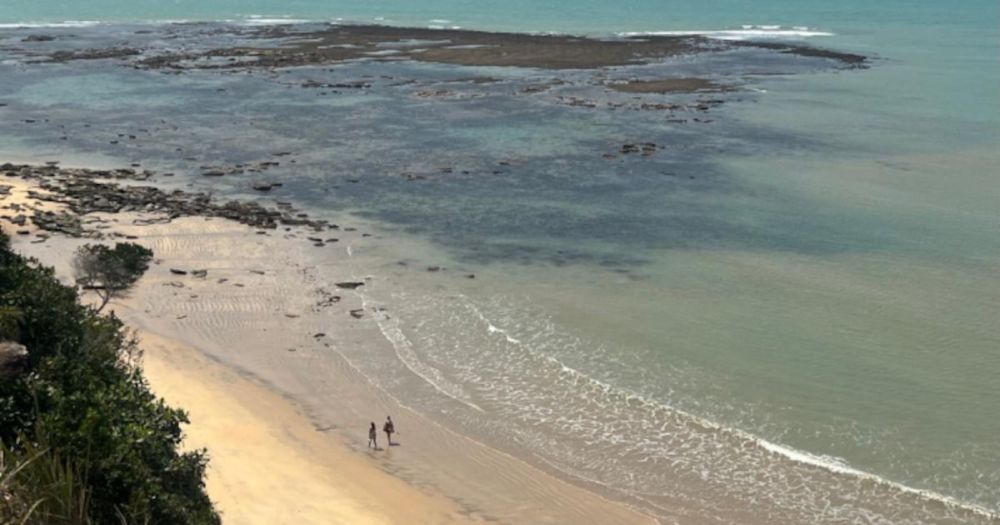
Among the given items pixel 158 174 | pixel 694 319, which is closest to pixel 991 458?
pixel 694 319

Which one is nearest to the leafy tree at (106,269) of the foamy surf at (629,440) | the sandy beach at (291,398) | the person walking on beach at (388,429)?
the sandy beach at (291,398)

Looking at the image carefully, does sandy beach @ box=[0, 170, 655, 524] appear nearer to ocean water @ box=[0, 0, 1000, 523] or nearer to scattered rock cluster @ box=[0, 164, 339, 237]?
ocean water @ box=[0, 0, 1000, 523]

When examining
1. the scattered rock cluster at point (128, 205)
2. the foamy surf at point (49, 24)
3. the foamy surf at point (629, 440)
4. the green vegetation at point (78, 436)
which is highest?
the foamy surf at point (49, 24)

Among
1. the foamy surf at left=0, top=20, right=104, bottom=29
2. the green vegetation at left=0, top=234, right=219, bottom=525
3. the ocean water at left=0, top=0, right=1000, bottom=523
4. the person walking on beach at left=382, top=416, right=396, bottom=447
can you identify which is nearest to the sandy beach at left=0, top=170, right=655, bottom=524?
the person walking on beach at left=382, top=416, right=396, bottom=447

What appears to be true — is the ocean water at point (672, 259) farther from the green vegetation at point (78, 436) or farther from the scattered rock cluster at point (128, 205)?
the green vegetation at point (78, 436)

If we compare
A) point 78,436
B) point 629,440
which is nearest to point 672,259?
point 629,440

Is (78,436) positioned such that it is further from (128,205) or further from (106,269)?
(128,205)
